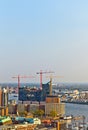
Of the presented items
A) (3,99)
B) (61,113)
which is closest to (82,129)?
(61,113)

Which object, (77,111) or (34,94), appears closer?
(77,111)

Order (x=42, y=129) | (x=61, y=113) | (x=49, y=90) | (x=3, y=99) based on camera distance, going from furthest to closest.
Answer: (x=49, y=90)
(x=3, y=99)
(x=61, y=113)
(x=42, y=129)

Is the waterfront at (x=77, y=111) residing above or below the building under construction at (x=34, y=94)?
below

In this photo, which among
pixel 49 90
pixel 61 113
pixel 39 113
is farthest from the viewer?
pixel 49 90

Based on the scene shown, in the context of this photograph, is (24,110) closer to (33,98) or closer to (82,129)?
(33,98)

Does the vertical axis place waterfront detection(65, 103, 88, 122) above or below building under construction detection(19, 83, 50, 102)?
below

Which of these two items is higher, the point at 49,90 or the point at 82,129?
the point at 49,90

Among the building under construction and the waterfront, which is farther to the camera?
the building under construction

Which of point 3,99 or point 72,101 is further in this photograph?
point 72,101

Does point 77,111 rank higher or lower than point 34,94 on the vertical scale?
lower

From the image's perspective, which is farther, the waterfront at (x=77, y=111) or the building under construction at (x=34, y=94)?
the building under construction at (x=34, y=94)
